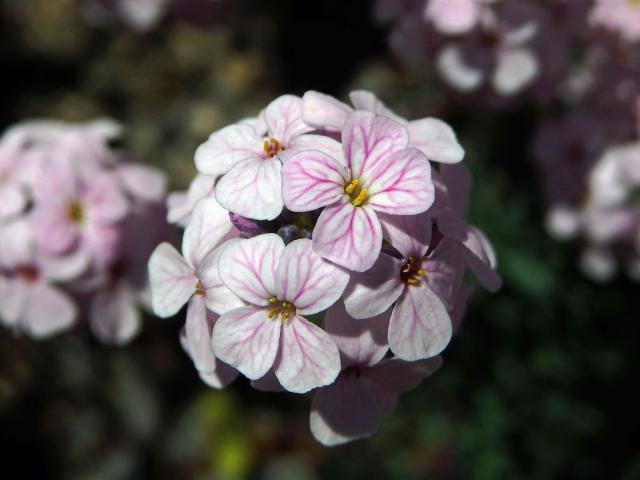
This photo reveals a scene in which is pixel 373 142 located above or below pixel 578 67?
above

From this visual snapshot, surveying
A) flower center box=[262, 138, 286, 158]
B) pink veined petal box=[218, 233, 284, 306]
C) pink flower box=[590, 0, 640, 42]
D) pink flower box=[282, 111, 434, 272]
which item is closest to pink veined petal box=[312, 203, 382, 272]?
pink flower box=[282, 111, 434, 272]

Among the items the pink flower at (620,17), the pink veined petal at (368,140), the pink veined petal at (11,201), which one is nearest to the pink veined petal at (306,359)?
the pink veined petal at (368,140)

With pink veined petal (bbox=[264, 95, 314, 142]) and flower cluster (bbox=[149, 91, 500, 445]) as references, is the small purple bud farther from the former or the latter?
pink veined petal (bbox=[264, 95, 314, 142])

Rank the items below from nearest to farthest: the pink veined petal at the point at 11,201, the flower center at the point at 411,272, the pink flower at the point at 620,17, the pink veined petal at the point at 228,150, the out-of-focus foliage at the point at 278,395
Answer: the flower center at the point at 411,272 < the pink veined petal at the point at 228,150 < the pink veined petal at the point at 11,201 < the pink flower at the point at 620,17 < the out-of-focus foliage at the point at 278,395

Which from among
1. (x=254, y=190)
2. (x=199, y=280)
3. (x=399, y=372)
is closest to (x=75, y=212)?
(x=199, y=280)

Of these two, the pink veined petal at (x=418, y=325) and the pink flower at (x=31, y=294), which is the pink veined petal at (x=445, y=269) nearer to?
the pink veined petal at (x=418, y=325)

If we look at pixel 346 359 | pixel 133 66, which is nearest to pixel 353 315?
pixel 346 359

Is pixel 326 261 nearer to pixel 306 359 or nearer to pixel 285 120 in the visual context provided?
pixel 306 359

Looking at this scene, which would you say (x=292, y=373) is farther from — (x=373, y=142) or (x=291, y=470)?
(x=291, y=470)
